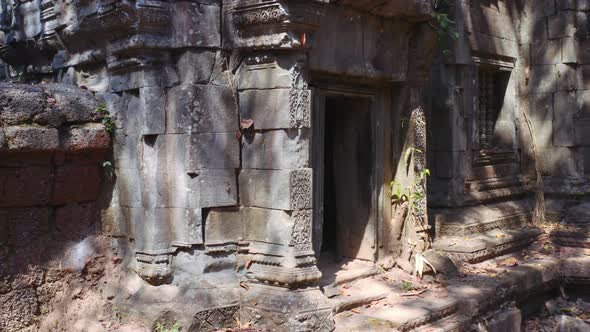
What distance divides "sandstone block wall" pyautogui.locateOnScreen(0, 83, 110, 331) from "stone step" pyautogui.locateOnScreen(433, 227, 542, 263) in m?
4.52

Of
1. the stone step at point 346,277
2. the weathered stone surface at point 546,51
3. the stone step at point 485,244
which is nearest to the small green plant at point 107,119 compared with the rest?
the stone step at point 346,277

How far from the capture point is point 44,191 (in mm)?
5457

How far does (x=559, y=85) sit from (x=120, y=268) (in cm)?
773

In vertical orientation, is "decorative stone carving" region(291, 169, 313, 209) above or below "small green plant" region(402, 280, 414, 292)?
above

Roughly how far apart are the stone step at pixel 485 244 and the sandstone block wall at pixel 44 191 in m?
4.52

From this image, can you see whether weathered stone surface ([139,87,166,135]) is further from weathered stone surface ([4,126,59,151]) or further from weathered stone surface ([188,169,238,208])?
weathered stone surface ([4,126,59,151])

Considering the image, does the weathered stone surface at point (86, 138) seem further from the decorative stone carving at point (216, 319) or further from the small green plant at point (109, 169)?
the decorative stone carving at point (216, 319)

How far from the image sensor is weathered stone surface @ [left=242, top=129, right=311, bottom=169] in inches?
218

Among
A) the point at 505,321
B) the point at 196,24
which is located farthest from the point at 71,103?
the point at 505,321

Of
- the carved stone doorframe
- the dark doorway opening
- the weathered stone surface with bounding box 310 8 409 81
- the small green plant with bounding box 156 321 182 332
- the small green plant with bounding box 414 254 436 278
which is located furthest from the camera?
the small green plant with bounding box 414 254 436 278

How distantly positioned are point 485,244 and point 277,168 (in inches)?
156

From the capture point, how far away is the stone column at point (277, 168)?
5.38 metres

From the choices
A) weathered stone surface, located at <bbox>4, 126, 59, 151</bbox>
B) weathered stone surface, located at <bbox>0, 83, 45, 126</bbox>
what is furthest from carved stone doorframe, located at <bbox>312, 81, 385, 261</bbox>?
weathered stone surface, located at <bbox>0, 83, 45, 126</bbox>

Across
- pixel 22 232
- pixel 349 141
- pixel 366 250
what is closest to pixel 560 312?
pixel 366 250
